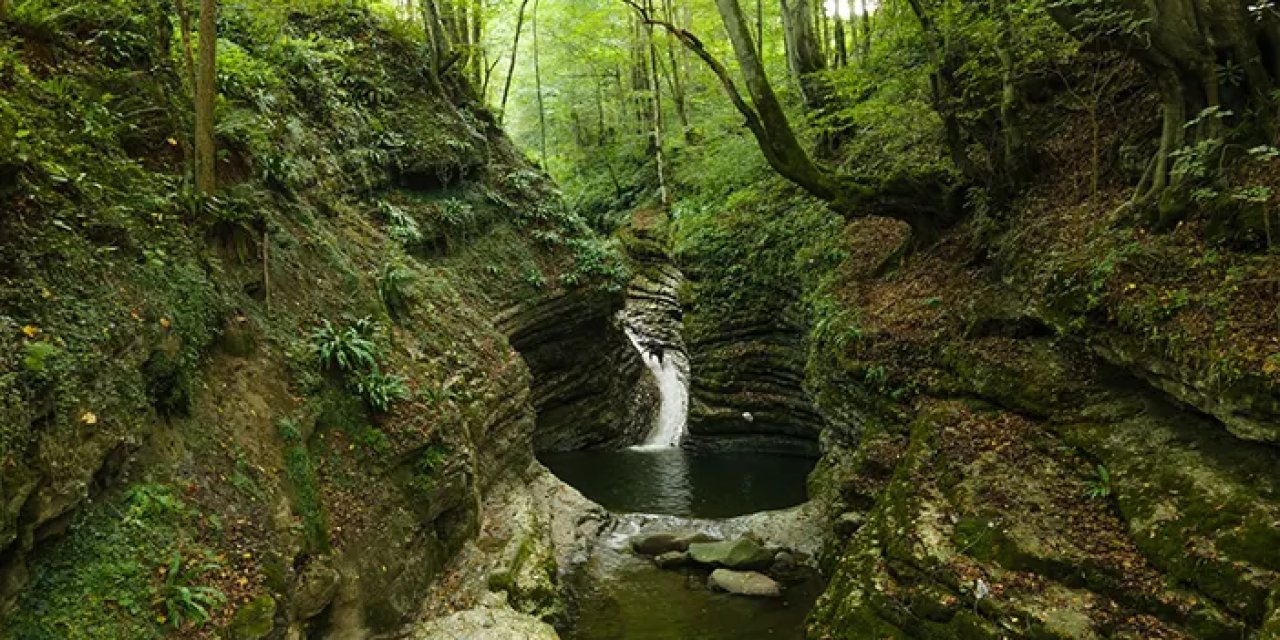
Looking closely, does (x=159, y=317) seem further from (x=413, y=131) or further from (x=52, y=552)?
(x=413, y=131)

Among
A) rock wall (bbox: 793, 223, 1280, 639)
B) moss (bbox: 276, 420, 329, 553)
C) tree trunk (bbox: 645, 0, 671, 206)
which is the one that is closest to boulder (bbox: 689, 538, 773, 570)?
rock wall (bbox: 793, 223, 1280, 639)

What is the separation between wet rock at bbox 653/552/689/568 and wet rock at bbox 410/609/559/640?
3749 millimetres

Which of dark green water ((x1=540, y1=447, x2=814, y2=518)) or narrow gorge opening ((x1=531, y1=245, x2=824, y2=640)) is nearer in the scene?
narrow gorge opening ((x1=531, y1=245, x2=824, y2=640))

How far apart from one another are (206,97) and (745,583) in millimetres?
10020

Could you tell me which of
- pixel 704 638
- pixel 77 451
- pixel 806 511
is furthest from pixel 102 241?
pixel 806 511

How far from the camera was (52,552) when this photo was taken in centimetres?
529

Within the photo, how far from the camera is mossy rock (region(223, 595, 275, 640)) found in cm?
603

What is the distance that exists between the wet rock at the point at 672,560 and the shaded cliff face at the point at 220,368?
327 cm

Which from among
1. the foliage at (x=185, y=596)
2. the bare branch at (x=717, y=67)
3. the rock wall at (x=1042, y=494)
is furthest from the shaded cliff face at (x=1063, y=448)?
the foliage at (x=185, y=596)

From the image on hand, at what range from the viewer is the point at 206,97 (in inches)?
317

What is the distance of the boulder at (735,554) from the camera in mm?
11750

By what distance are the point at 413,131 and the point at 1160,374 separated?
15573 mm

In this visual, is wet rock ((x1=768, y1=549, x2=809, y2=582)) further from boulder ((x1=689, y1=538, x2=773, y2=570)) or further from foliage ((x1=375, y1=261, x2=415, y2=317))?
foliage ((x1=375, y1=261, x2=415, y2=317))

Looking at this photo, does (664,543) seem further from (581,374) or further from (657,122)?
(657,122)
